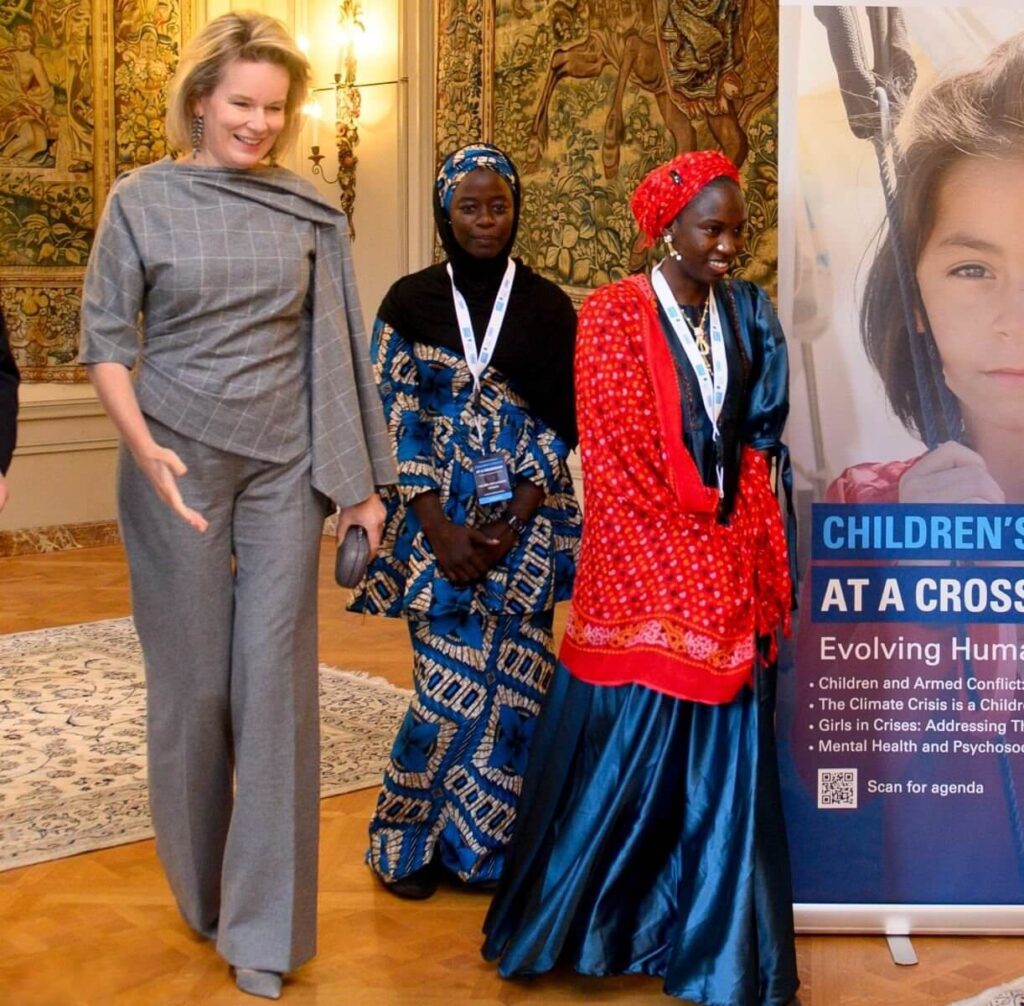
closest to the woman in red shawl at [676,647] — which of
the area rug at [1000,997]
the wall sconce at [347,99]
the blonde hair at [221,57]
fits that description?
the area rug at [1000,997]

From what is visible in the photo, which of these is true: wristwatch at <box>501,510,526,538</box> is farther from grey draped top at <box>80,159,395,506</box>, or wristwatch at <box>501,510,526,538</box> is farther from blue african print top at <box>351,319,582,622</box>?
grey draped top at <box>80,159,395,506</box>

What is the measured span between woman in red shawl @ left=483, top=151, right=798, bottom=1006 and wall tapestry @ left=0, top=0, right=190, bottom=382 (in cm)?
740

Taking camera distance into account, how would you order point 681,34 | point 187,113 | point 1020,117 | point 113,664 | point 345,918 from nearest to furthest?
point 187,113
point 1020,117
point 345,918
point 113,664
point 681,34

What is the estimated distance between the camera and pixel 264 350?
12.8 feet

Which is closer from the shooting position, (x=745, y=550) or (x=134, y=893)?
(x=745, y=550)

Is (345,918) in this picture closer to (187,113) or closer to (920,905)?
(920,905)

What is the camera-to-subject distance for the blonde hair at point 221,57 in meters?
3.77

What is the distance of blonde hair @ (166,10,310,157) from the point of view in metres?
3.77

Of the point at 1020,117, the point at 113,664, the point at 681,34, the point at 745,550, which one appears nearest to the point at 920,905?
the point at 745,550

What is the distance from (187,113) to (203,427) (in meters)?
0.67

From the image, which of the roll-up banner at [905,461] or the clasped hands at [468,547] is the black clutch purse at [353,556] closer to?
the clasped hands at [468,547]

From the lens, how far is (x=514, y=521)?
4629mm

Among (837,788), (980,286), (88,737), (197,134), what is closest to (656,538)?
(837,788)

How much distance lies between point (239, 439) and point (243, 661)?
0.49 metres
